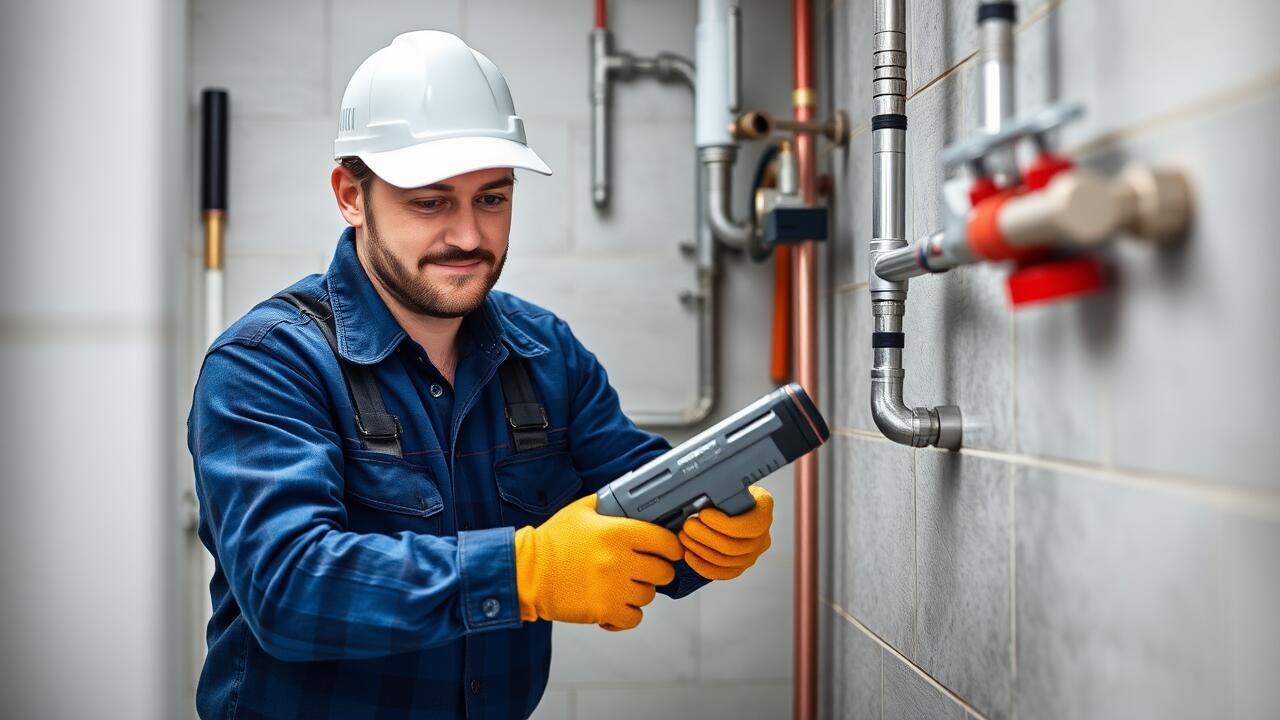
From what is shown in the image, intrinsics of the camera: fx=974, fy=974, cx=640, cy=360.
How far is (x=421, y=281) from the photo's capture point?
1.25 metres

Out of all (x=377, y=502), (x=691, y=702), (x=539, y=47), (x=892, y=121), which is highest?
(x=539, y=47)

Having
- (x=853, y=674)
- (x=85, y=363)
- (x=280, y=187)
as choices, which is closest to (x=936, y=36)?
(x=853, y=674)

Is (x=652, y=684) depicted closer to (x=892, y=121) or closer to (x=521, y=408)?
(x=521, y=408)

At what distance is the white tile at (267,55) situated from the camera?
6.23ft

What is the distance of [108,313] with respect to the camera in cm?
33

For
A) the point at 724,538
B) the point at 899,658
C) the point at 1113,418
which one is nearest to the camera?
the point at 1113,418

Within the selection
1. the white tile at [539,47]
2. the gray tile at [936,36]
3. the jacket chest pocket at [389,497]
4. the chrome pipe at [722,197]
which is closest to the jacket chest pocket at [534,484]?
the jacket chest pocket at [389,497]

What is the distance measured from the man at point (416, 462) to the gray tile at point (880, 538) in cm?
33

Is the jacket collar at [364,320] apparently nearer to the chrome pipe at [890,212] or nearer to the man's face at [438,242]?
the man's face at [438,242]

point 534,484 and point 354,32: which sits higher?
point 354,32

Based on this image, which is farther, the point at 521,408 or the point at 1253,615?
the point at 521,408

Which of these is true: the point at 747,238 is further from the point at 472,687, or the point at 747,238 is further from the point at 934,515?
the point at 472,687

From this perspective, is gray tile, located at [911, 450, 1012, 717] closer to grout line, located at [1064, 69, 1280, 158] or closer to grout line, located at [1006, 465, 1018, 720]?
grout line, located at [1006, 465, 1018, 720]

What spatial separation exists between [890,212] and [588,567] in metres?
0.58
